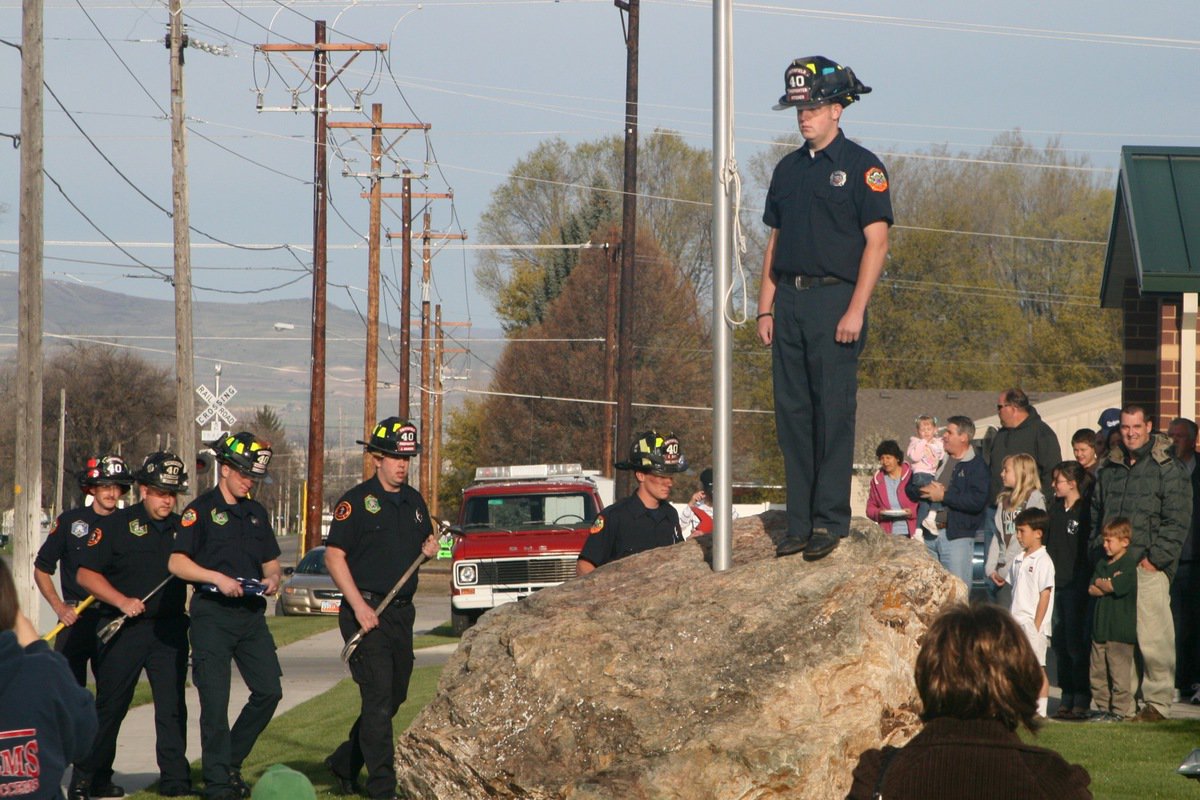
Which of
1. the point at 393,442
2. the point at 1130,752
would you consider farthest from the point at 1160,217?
the point at 393,442

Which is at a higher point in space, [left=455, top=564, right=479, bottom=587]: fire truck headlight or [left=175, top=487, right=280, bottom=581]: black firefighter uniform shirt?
[left=175, top=487, right=280, bottom=581]: black firefighter uniform shirt

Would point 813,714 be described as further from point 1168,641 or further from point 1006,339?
point 1006,339

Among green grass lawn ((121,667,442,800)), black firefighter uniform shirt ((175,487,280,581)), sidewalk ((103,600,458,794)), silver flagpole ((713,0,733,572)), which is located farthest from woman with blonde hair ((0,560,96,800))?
sidewalk ((103,600,458,794))

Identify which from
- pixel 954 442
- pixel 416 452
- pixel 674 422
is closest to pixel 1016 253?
pixel 674 422

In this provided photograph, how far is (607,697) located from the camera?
6.46m

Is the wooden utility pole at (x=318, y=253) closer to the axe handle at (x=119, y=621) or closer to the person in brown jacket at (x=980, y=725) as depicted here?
the axe handle at (x=119, y=621)

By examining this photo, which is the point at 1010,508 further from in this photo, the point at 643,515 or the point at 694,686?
the point at 694,686

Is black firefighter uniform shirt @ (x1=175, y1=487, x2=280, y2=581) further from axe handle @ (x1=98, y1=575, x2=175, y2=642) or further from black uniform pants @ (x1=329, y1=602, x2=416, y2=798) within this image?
black uniform pants @ (x1=329, y1=602, x2=416, y2=798)

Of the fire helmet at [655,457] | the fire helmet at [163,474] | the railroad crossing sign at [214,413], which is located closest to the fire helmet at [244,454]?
the fire helmet at [163,474]

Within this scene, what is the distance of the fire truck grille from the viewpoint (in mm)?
20031

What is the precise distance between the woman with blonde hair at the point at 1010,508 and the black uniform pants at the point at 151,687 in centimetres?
599

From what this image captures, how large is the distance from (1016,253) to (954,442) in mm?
51888

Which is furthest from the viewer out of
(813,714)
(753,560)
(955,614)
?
(753,560)

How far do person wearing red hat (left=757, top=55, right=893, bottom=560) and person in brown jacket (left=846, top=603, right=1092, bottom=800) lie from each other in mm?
3405
